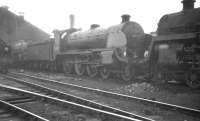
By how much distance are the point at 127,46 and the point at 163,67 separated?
2983 mm

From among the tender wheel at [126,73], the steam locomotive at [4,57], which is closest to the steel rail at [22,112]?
the tender wheel at [126,73]

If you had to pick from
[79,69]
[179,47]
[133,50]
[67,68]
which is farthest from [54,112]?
[67,68]

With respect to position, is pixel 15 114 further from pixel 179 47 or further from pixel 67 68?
pixel 67 68

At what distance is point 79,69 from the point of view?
15.0 m

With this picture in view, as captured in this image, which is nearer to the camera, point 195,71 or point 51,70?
point 195,71

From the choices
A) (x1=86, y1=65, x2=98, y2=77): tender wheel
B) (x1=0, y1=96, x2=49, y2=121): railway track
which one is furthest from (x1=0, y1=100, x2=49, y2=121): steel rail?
(x1=86, y1=65, x2=98, y2=77): tender wheel

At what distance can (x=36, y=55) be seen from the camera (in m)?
20.7

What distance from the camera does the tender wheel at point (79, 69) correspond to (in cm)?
1473

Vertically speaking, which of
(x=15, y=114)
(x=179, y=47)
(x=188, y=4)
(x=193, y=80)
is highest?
(x=188, y=4)

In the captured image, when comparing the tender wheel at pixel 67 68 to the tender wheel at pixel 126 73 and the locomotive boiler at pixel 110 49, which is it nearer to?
the locomotive boiler at pixel 110 49

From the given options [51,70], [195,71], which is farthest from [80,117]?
[51,70]

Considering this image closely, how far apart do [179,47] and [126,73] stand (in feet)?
10.9

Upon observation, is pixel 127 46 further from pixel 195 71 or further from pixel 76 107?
pixel 76 107

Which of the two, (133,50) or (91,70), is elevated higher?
(133,50)
